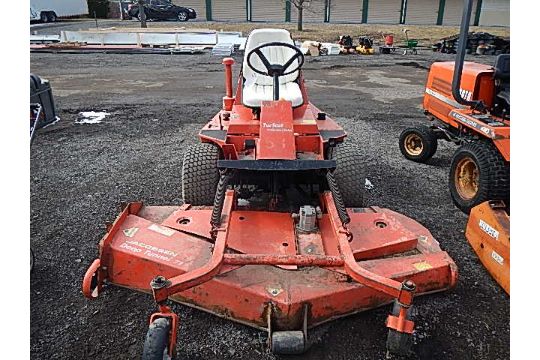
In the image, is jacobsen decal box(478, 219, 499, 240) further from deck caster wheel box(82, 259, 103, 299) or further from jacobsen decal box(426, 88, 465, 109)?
deck caster wheel box(82, 259, 103, 299)

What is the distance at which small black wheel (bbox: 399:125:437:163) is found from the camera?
4.89m

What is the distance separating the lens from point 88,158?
505cm

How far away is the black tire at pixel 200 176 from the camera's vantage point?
326 cm

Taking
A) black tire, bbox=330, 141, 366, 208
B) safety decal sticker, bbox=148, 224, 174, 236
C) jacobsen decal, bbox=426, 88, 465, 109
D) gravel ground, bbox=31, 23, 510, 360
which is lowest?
gravel ground, bbox=31, 23, 510, 360

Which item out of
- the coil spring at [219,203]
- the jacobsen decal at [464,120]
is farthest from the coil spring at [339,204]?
the jacobsen decal at [464,120]

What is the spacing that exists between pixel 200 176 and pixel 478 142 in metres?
2.41

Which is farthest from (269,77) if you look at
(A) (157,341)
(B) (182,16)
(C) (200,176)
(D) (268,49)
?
(B) (182,16)

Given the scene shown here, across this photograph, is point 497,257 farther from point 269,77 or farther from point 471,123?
point 269,77

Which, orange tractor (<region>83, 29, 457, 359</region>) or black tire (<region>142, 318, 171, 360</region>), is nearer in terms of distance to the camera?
black tire (<region>142, 318, 171, 360</region>)

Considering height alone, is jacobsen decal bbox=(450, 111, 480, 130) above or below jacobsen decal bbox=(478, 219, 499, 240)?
above

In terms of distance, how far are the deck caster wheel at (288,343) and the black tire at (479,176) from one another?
2176 mm

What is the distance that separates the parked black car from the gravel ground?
54.0 feet

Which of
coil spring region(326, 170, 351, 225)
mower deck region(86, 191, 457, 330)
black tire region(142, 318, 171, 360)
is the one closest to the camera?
black tire region(142, 318, 171, 360)

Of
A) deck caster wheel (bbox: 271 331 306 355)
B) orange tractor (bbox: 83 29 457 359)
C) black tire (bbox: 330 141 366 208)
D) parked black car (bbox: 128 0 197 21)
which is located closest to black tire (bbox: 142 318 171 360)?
orange tractor (bbox: 83 29 457 359)
